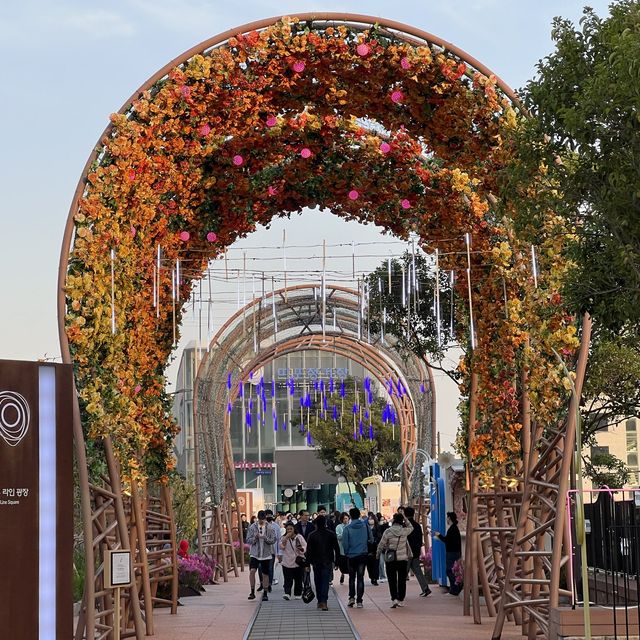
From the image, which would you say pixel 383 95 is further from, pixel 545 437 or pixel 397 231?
pixel 545 437

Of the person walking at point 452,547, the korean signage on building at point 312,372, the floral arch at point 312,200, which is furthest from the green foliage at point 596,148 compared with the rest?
the korean signage on building at point 312,372

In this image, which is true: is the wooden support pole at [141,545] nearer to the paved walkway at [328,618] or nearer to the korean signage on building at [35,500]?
the paved walkway at [328,618]

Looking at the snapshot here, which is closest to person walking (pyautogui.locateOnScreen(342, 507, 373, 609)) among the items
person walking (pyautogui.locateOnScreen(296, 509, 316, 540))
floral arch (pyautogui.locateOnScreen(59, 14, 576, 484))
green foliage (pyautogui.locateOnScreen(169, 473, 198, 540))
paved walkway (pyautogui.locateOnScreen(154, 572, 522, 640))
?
paved walkway (pyautogui.locateOnScreen(154, 572, 522, 640))

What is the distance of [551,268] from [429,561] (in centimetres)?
1369

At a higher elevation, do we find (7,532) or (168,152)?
(168,152)

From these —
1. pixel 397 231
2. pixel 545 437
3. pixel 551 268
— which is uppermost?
pixel 397 231

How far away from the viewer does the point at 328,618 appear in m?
18.0

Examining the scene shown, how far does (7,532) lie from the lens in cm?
914

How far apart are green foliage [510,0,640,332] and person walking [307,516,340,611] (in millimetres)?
10309

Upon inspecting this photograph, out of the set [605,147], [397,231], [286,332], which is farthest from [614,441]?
[605,147]

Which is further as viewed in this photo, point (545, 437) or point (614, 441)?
point (614, 441)

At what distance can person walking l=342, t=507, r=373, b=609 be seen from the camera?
19.6m

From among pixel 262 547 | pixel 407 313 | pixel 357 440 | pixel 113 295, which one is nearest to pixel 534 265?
pixel 113 295

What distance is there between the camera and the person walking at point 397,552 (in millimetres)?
18969
